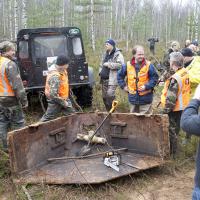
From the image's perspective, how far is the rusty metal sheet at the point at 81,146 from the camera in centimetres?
434

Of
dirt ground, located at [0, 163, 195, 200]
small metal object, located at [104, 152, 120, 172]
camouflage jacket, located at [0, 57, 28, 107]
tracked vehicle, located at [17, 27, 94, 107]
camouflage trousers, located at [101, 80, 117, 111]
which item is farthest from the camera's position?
tracked vehicle, located at [17, 27, 94, 107]

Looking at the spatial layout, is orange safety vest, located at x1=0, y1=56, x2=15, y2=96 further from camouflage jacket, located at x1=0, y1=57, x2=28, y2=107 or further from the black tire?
Result: the black tire

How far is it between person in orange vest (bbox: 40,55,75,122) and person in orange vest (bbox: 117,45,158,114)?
1.03 metres

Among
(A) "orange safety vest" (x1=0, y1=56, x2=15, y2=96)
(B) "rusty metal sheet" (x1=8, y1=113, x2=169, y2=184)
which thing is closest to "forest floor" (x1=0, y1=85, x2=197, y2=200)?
(B) "rusty metal sheet" (x1=8, y1=113, x2=169, y2=184)

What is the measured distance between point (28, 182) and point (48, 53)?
15.0 ft

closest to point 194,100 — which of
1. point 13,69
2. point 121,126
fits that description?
point 121,126

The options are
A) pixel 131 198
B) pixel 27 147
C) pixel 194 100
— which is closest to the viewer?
pixel 194 100

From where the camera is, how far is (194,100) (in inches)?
87.4

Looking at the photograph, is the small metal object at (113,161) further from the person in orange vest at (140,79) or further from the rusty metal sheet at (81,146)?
the person in orange vest at (140,79)

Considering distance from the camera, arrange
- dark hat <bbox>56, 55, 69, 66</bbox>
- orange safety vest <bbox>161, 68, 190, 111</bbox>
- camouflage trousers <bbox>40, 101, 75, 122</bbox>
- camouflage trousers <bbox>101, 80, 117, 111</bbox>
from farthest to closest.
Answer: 1. camouflage trousers <bbox>101, 80, 117, 111</bbox>
2. camouflage trousers <bbox>40, 101, 75, 122</bbox>
3. dark hat <bbox>56, 55, 69, 66</bbox>
4. orange safety vest <bbox>161, 68, 190, 111</bbox>

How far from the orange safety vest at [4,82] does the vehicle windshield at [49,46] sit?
3095mm

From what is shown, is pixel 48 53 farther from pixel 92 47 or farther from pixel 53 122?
pixel 92 47

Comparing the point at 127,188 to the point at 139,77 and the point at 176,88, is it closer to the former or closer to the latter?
the point at 176,88

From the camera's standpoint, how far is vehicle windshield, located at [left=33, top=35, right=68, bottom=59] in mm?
8211
